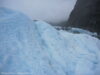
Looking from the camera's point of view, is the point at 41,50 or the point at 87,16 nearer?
the point at 41,50

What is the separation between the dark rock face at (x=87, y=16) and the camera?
4.49 ft

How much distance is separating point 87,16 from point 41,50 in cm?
79

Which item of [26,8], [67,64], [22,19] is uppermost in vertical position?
[22,19]

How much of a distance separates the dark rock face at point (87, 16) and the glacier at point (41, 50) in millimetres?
442

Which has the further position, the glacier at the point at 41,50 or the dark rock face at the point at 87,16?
the dark rock face at the point at 87,16

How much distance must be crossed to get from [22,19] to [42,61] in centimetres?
30

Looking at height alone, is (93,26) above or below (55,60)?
below

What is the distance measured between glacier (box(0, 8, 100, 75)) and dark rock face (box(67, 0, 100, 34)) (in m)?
0.44

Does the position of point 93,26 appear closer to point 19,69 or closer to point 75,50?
point 75,50

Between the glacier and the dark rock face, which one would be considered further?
the dark rock face

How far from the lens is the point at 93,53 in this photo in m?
0.84

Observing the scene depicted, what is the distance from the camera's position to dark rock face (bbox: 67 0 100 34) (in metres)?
1.37

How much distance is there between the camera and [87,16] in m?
1.43

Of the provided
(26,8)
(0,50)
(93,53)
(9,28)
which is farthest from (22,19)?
(26,8)
